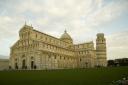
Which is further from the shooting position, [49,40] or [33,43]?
[49,40]

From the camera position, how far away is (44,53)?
2020 inches

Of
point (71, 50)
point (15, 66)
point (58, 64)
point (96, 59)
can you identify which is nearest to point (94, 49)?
point (96, 59)

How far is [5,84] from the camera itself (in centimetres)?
1264

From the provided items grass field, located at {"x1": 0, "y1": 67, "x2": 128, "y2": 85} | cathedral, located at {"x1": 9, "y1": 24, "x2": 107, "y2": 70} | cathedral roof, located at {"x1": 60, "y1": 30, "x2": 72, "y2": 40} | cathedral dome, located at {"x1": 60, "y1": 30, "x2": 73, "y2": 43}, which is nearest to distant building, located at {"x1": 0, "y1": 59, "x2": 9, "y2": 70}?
cathedral, located at {"x1": 9, "y1": 24, "x2": 107, "y2": 70}

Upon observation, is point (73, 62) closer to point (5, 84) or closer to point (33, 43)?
point (33, 43)

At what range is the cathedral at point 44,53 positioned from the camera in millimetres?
50675

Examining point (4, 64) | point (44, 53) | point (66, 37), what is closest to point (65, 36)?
point (66, 37)

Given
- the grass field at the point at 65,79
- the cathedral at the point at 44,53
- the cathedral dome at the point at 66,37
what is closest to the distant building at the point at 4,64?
the cathedral at the point at 44,53

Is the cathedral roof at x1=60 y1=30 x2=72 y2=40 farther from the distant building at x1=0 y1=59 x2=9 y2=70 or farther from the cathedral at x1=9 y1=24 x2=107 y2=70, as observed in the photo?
the distant building at x1=0 y1=59 x2=9 y2=70

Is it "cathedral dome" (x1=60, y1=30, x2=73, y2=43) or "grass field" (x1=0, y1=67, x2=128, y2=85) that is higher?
"cathedral dome" (x1=60, y1=30, x2=73, y2=43)

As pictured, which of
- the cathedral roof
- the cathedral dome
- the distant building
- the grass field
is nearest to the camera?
the grass field

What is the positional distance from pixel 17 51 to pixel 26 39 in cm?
651

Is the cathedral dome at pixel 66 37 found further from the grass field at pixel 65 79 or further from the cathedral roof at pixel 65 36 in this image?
the grass field at pixel 65 79

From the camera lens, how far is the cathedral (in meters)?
50.7
